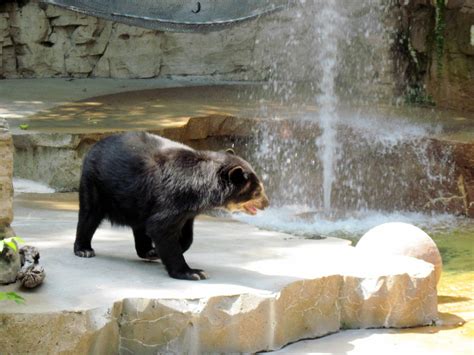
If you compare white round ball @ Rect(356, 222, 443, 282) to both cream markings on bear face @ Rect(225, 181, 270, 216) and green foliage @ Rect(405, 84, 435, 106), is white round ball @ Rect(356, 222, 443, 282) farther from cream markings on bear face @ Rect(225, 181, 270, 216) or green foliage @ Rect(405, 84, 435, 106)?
green foliage @ Rect(405, 84, 435, 106)

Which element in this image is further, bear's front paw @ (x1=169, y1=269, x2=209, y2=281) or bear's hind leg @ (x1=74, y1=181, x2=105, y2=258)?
bear's hind leg @ (x1=74, y1=181, x2=105, y2=258)

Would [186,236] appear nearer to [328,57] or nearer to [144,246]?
[144,246]

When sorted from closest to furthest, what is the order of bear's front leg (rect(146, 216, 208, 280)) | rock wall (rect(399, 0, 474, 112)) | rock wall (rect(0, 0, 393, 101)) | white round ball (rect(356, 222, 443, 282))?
bear's front leg (rect(146, 216, 208, 280)), white round ball (rect(356, 222, 443, 282)), rock wall (rect(399, 0, 474, 112)), rock wall (rect(0, 0, 393, 101))

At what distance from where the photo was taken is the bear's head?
18.7ft

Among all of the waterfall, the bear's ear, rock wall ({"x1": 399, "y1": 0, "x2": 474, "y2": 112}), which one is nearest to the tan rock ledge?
the bear's ear

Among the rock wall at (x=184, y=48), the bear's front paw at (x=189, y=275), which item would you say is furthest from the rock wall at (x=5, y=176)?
the rock wall at (x=184, y=48)

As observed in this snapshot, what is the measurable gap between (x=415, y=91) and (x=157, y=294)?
30.7 ft

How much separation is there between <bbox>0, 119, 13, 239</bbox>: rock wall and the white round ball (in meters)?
→ 2.65

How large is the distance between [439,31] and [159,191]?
28.0 ft

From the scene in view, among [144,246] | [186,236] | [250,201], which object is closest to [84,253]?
[144,246]

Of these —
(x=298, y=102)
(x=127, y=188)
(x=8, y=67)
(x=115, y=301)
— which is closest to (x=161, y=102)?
(x=298, y=102)

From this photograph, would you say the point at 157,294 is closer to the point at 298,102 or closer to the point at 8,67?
the point at 298,102

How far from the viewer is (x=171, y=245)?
5.60 meters

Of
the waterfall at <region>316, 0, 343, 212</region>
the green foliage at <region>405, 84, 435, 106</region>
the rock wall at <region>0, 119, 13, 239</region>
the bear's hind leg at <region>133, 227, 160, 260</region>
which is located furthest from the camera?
the green foliage at <region>405, 84, 435, 106</region>
